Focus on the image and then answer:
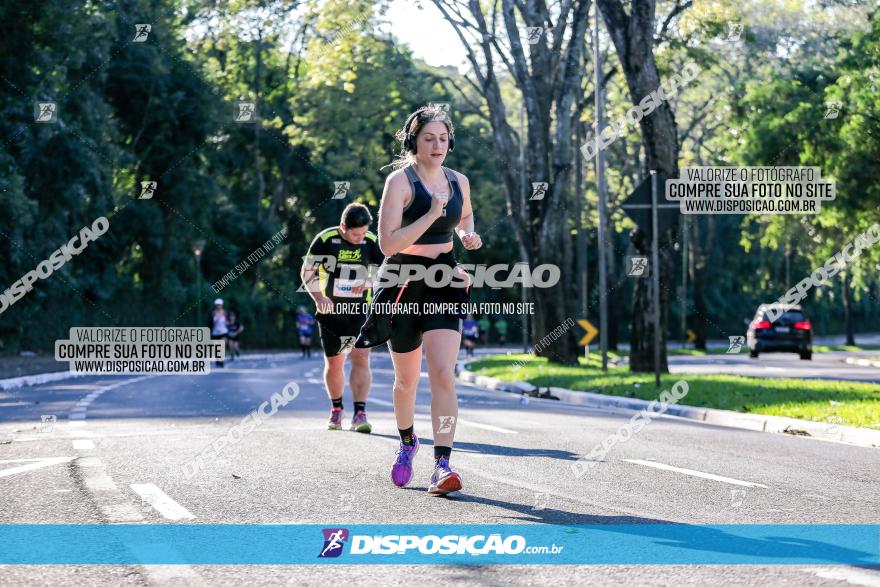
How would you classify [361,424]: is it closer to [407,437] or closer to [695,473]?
[407,437]

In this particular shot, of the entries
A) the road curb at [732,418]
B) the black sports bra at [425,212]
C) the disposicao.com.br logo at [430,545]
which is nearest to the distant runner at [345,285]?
the black sports bra at [425,212]

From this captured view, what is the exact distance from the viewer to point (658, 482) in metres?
7.98

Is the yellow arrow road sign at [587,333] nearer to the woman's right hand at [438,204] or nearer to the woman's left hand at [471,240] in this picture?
the woman's left hand at [471,240]

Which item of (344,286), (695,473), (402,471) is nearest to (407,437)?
(402,471)

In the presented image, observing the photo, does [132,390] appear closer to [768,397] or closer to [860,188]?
[768,397]

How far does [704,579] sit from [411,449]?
3145mm

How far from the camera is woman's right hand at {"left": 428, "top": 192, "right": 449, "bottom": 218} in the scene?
7195mm

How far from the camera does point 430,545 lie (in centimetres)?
570

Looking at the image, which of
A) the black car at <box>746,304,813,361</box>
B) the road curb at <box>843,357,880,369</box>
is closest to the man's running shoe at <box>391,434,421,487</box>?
the road curb at <box>843,357,880,369</box>

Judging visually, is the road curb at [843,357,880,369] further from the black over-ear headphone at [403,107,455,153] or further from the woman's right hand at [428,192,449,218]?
the woman's right hand at [428,192,449,218]

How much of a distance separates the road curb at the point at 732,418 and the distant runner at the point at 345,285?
4.42 m

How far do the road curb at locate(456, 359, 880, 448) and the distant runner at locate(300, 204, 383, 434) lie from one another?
4421 millimetres

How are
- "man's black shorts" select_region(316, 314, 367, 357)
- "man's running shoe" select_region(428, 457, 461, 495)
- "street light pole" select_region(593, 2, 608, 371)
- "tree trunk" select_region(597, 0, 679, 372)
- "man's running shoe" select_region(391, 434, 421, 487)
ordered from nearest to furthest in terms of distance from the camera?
"man's running shoe" select_region(428, 457, 461, 495) < "man's running shoe" select_region(391, 434, 421, 487) < "man's black shorts" select_region(316, 314, 367, 357) < "tree trunk" select_region(597, 0, 679, 372) < "street light pole" select_region(593, 2, 608, 371)

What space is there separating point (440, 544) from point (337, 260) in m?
6.16
